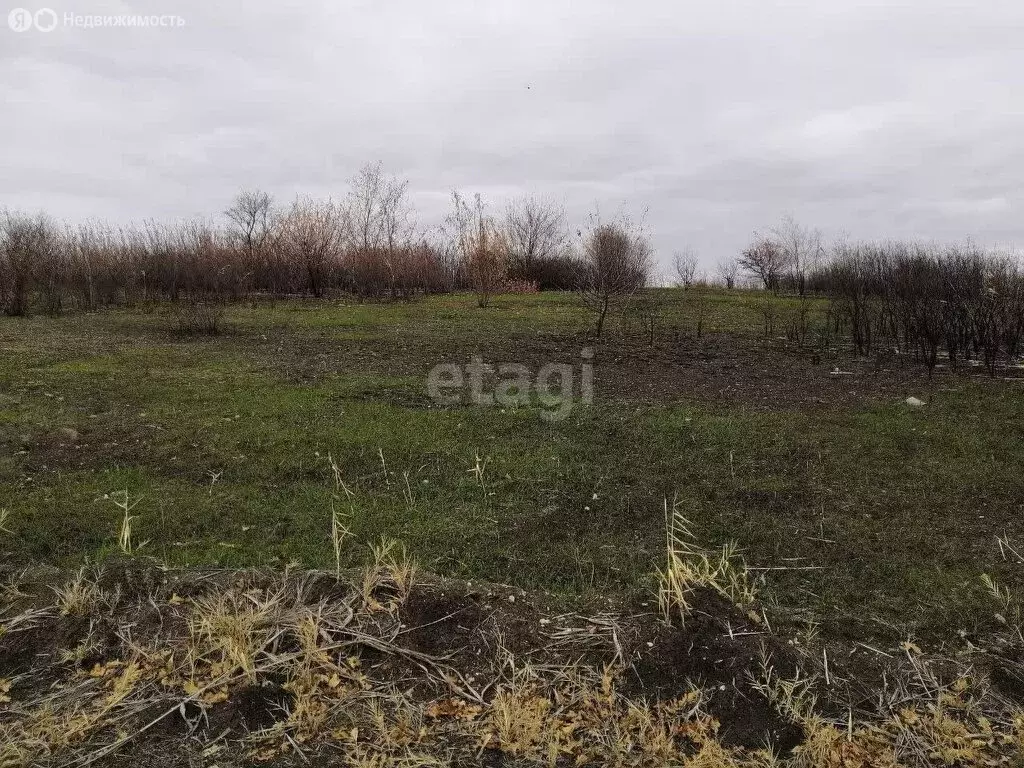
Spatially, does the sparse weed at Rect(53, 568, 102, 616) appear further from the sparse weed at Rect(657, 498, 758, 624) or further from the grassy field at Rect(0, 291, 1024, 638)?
the sparse weed at Rect(657, 498, 758, 624)

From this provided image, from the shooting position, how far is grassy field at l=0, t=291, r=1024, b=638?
334cm

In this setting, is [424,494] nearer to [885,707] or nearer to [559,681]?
[559,681]

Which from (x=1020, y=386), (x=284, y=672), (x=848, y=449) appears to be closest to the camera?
(x=284, y=672)

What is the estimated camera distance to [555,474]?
4586 millimetres

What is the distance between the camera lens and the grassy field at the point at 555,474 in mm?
3342

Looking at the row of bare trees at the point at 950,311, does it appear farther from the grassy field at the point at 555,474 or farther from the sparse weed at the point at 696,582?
the sparse weed at the point at 696,582

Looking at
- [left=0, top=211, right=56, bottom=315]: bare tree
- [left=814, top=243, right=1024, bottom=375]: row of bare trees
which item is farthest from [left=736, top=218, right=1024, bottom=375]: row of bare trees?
[left=0, top=211, right=56, bottom=315]: bare tree

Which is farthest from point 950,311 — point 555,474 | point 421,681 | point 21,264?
point 21,264

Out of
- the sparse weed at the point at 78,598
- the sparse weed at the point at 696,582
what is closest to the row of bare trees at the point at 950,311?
the sparse weed at the point at 696,582

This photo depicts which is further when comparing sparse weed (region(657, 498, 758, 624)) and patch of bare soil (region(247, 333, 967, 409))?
patch of bare soil (region(247, 333, 967, 409))

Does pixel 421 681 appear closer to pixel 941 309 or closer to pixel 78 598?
pixel 78 598

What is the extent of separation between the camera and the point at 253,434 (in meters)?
5.32

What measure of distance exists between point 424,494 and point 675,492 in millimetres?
1551

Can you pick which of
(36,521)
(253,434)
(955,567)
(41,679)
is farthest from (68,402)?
(955,567)
